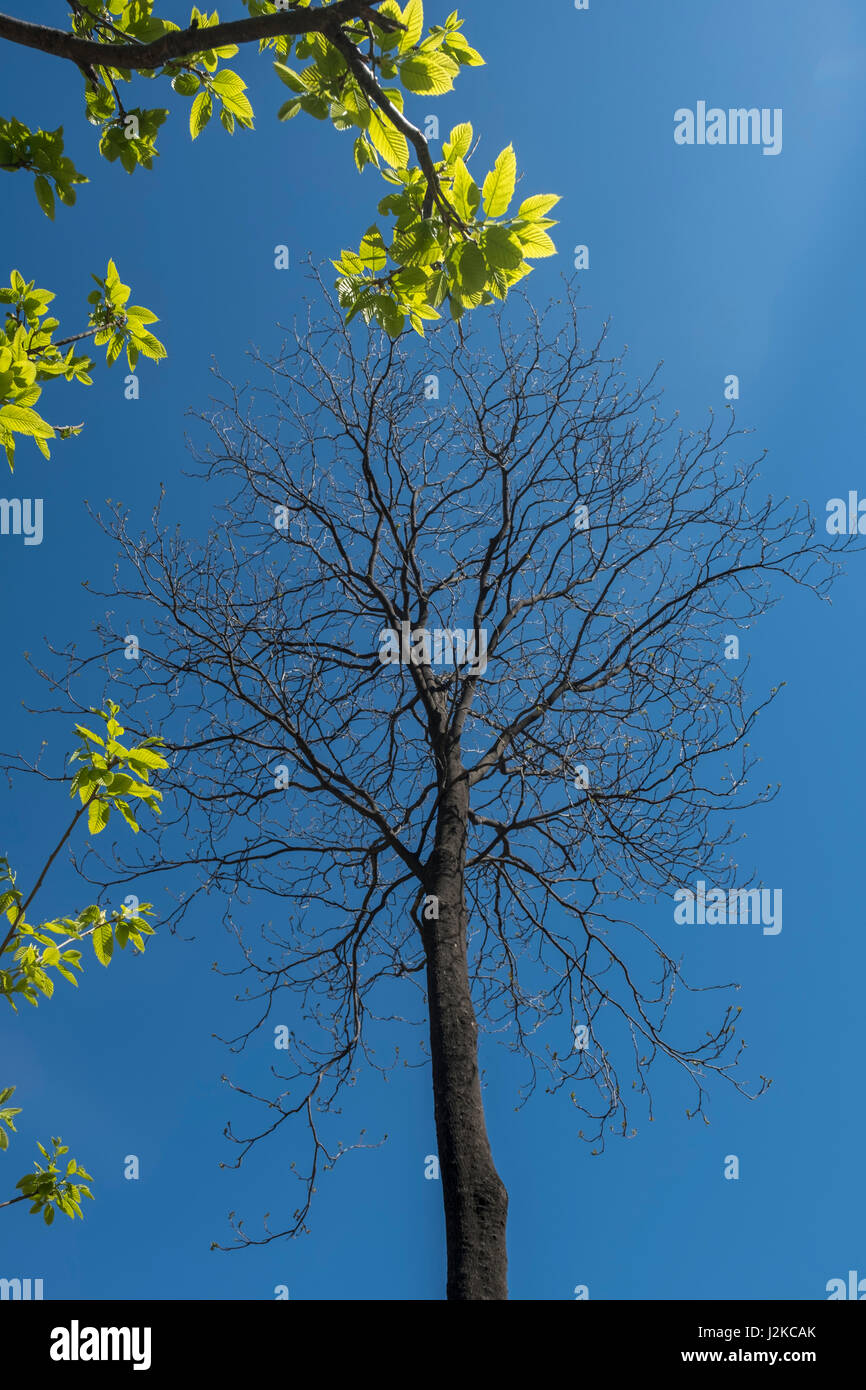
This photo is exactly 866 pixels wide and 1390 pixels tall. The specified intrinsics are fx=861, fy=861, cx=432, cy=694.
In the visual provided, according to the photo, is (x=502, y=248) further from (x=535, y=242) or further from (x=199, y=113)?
(x=199, y=113)

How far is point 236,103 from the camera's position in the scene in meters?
2.42

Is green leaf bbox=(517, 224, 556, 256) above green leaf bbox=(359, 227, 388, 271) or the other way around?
the other way around

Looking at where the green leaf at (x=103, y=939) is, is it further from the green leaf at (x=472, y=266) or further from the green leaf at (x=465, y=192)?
the green leaf at (x=465, y=192)

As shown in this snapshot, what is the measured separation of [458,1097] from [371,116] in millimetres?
3165

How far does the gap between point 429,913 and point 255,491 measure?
113 inches

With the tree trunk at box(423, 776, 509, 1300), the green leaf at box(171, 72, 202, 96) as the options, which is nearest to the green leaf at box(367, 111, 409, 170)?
the green leaf at box(171, 72, 202, 96)

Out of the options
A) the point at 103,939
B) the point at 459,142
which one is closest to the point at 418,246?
the point at 459,142

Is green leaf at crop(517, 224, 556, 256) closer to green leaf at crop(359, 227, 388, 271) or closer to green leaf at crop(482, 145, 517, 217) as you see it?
green leaf at crop(482, 145, 517, 217)

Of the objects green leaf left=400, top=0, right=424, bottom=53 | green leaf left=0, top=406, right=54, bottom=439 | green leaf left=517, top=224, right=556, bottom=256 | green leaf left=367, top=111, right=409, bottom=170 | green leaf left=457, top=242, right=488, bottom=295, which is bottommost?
green leaf left=0, top=406, right=54, bottom=439

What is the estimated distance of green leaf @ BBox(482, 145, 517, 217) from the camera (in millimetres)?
1881

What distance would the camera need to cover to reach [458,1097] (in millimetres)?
3232

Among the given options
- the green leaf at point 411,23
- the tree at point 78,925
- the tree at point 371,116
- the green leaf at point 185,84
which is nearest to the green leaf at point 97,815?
the tree at point 78,925

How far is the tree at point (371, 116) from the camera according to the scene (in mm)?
1962

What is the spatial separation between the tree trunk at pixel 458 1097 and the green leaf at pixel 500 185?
272cm
